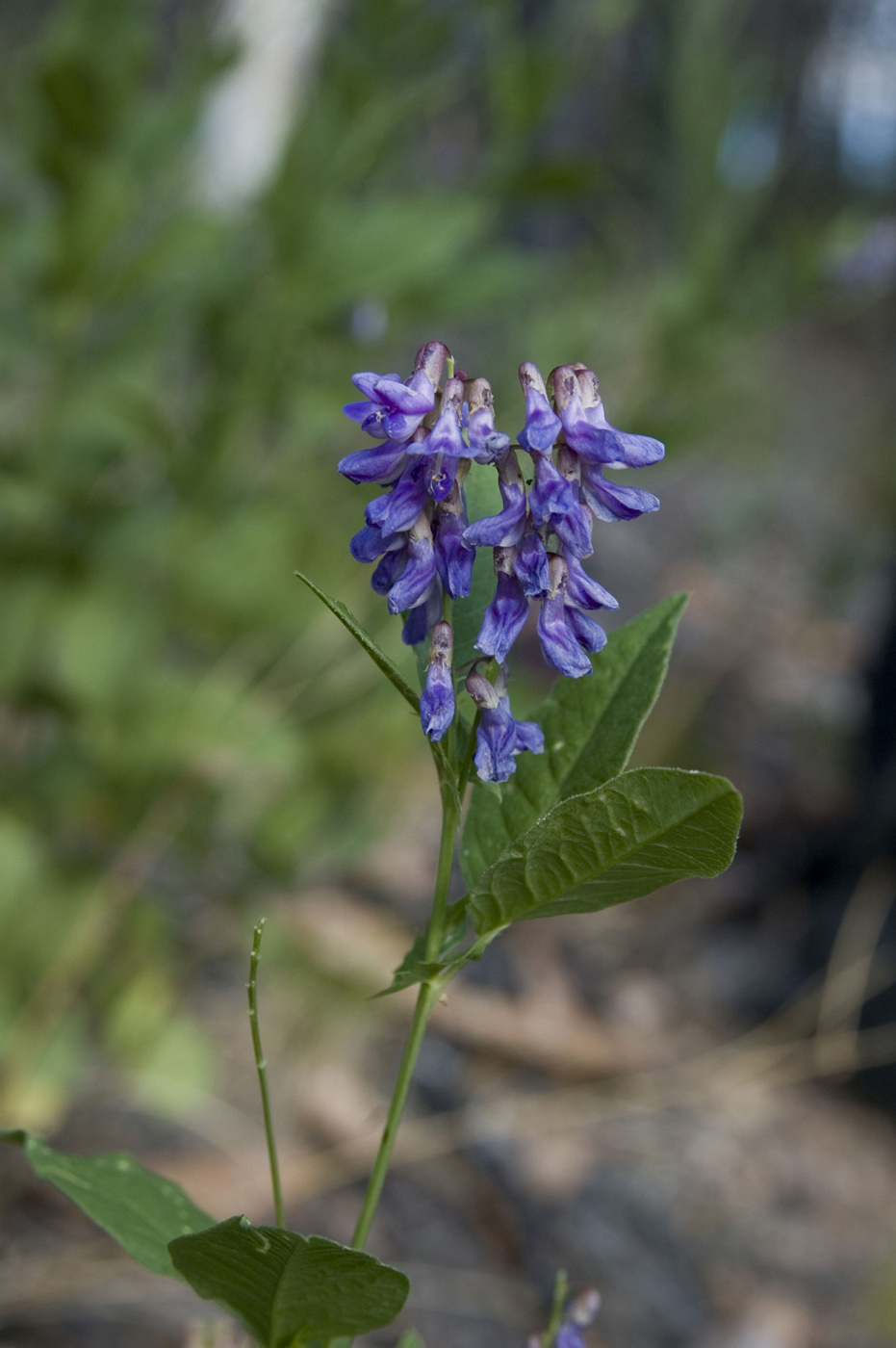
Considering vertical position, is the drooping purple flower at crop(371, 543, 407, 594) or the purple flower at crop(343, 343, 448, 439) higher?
the purple flower at crop(343, 343, 448, 439)

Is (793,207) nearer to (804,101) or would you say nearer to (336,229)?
(804,101)

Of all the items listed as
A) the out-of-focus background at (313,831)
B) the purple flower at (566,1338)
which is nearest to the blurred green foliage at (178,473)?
the out-of-focus background at (313,831)

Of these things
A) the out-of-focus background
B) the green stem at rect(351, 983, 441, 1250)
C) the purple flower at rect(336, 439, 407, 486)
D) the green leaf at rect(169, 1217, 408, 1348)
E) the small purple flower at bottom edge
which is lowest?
the green leaf at rect(169, 1217, 408, 1348)

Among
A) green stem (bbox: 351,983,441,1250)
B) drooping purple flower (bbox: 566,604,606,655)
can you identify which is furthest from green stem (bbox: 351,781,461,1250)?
drooping purple flower (bbox: 566,604,606,655)

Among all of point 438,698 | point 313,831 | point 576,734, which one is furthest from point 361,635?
point 313,831

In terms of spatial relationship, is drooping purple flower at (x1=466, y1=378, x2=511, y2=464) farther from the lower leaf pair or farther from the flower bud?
the lower leaf pair

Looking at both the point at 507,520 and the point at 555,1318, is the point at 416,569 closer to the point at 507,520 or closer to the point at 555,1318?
the point at 507,520

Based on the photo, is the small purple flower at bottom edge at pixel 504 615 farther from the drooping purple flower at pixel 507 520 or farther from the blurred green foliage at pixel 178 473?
the blurred green foliage at pixel 178 473
